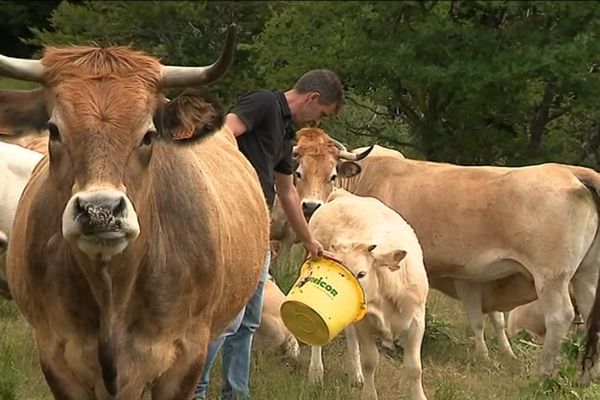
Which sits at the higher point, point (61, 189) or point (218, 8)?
point (61, 189)

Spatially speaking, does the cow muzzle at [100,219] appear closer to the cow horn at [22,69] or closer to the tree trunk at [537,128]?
the cow horn at [22,69]

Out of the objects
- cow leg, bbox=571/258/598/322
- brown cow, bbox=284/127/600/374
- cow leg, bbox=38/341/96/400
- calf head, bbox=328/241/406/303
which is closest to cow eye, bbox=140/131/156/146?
cow leg, bbox=38/341/96/400

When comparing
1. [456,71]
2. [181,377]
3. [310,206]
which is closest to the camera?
[181,377]

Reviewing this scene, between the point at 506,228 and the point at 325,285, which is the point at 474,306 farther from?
the point at 325,285

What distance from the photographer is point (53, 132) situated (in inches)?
184

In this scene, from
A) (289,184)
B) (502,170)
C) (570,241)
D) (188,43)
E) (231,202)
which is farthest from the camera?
(188,43)

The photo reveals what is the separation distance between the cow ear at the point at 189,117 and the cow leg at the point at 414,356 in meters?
3.50

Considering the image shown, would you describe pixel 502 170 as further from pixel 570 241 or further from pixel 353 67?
pixel 353 67

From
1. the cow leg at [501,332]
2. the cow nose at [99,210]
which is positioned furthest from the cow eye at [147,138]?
the cow leg at [501,332]

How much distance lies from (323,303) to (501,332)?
14.5 ft

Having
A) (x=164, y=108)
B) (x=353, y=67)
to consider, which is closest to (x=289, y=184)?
(x=164, y=108)

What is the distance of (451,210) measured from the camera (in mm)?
10719

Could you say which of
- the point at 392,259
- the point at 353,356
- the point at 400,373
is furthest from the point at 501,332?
the point at 392,259

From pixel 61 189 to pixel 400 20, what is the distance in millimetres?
12136
